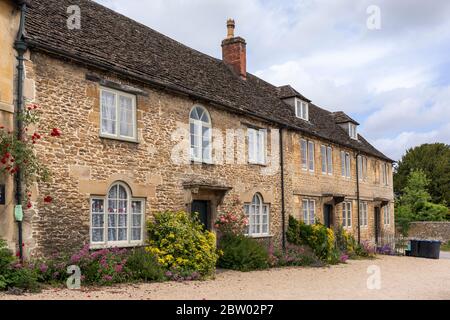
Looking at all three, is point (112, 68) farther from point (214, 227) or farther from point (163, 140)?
point (214, 227)

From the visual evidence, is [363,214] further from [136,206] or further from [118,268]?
[118,268]

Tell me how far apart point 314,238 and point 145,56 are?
9549 millimetres

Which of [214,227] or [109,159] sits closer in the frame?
[109,159]

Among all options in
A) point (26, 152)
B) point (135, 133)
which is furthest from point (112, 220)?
point (26, 152)

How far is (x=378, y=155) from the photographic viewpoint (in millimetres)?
32344

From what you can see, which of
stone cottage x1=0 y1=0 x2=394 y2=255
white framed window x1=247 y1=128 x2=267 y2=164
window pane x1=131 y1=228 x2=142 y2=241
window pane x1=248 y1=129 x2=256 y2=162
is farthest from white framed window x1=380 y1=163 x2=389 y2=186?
window pane x1=131 y1=228 x2=142 y2=241

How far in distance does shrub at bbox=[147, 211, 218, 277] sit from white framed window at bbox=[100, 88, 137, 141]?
2421 mm

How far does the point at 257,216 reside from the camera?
765 inches

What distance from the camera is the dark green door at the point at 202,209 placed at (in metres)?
16.5

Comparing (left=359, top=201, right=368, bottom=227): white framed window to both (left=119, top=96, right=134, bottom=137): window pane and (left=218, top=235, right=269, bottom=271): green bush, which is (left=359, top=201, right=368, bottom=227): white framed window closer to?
(left=218, top=235, right=269, bottom=271): green bush

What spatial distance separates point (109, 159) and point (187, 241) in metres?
2.93

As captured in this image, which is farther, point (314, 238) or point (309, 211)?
point (309, 211)

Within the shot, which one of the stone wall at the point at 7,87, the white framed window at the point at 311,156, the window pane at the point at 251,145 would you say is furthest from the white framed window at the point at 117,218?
the white framed window at the point at 311,156

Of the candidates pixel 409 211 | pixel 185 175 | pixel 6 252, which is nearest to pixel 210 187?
pixel 185 175
